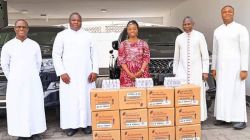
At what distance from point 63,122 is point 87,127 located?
38 cm

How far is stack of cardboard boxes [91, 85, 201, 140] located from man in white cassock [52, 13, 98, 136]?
1.27 meters

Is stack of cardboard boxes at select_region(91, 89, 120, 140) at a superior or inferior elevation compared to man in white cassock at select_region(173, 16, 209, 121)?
inferior

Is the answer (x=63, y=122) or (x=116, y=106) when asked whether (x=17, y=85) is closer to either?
(x=63, y=122)

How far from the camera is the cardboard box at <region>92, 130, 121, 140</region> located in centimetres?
407

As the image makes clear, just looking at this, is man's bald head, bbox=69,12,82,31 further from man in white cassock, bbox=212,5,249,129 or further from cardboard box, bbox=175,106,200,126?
man in white cassock, bbox=212,5,249,129

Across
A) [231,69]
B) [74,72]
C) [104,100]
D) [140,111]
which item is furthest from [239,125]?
[74,72]

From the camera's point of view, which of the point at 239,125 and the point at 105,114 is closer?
the point at 105,114

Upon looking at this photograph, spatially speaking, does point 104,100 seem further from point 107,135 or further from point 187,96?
point 187,96

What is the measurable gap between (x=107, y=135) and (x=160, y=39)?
3.67m

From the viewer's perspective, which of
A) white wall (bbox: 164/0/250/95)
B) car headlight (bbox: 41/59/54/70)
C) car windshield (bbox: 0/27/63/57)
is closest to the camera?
car headlight (bbox: 41/59/54/70)

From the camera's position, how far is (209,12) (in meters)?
10.9

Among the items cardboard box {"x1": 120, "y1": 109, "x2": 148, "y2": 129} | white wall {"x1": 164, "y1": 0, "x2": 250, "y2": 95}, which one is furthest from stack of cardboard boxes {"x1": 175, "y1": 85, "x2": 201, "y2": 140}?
white wall {"x1": 164, "y1": 0, "x2": 250, "y2": 95}

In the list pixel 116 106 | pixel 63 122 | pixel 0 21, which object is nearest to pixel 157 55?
pixel 63 122

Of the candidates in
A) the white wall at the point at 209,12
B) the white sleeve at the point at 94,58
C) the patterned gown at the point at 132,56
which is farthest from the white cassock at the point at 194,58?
the white wall at the point at 209,12
